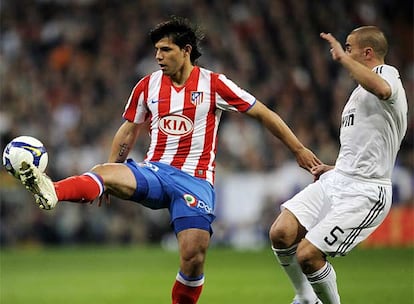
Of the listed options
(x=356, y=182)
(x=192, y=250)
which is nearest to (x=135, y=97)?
(x=192, y=250)

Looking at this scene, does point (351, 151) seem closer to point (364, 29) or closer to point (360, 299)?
point (364, 29)

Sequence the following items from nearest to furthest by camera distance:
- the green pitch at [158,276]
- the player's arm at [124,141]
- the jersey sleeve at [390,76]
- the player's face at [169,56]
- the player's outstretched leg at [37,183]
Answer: the player's outstretched leg at [37,183] < the jersey sleeve at [390,76] < the player's face at [169,56] < the player's arm at [124,141] < the green pitch at [158,276]

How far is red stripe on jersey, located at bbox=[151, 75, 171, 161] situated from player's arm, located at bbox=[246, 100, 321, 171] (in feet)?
2.12

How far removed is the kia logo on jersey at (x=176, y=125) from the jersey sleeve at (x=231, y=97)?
290mm

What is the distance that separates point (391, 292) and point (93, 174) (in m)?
4.50

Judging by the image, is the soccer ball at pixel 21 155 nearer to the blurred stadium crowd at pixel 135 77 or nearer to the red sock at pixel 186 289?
the red sock at pixel 186 289

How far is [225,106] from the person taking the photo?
25.6 feet

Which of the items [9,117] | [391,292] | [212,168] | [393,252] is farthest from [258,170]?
[212,168]

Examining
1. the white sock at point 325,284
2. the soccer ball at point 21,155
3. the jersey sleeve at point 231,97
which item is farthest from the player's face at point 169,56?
the white sock at point 325,284

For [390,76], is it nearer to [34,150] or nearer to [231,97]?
[231,97]

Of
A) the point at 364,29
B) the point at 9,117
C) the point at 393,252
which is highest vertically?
the point at 364,29

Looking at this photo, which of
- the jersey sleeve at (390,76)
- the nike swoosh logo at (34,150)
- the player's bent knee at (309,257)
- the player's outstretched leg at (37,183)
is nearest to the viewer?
the player's outstretched leg at (37,183)

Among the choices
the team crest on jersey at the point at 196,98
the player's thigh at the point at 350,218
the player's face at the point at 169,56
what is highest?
the player's face at the point at 169,56

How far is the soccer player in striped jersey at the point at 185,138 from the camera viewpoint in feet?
24.8
